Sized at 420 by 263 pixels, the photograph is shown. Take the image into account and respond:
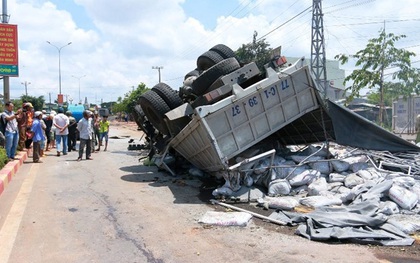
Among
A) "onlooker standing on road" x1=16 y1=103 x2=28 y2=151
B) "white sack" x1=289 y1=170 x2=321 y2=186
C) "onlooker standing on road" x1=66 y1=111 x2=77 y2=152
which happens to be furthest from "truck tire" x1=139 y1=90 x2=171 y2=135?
"onlooker standing on road" x1=66 y1=111 x2=77 y2=152

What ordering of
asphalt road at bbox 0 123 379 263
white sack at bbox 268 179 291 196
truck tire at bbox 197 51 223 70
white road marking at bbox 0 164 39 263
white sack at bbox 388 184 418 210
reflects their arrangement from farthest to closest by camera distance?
truck tire at bbox 197 51 223 70, white sack at bbox 268 179 291 196, white sack at bbox 388 184 418 210, white road marking at bbox 0 164 39 263, asphalt road at bbox 0 123 379 263

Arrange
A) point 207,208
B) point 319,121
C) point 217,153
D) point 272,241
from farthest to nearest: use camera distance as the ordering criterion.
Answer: point 319,121
point 217,153
point 207,208
point 272,241

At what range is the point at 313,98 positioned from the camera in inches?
326

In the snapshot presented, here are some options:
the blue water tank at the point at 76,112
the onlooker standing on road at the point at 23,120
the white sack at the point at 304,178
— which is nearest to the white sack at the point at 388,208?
the white sack at the point at 304,178

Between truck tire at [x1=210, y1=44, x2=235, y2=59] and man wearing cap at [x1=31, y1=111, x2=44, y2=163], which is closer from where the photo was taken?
truck tire at [x1=210, y1=44, x2=235, y2=59]

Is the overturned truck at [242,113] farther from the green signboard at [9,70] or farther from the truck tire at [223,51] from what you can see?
the green signboard at [9,70]

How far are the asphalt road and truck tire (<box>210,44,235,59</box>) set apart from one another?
3.36 metres

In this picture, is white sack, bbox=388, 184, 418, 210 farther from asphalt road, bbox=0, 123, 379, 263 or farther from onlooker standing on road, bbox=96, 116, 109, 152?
onlooker standing on road, bbox=96, 116, 109, 152

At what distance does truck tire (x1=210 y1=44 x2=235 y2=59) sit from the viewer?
31.5 ft

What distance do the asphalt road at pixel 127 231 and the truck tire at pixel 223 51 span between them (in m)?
3.36

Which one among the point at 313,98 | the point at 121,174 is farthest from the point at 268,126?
the point at 121,174

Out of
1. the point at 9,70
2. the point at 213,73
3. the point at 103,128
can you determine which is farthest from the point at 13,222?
the point at 9,70

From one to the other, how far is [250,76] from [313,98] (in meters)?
1.57

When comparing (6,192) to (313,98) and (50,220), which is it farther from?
(313,98)
